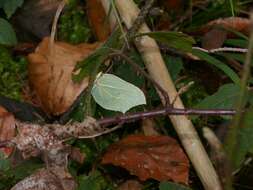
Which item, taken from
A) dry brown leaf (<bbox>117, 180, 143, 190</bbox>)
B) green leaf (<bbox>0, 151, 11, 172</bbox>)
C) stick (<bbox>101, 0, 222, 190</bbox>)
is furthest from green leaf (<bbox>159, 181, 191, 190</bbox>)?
green leaf (<bbox>0, 151, 11, 172</bbox>)

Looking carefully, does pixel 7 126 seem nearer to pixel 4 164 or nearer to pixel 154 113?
pixel 4 164

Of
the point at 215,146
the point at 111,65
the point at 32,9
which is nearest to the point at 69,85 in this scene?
the point at 111,65

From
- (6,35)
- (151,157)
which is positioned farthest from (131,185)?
(6,35)

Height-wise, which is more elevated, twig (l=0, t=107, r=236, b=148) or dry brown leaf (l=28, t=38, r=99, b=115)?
twig (l=0, t=107, r=236, b=148)

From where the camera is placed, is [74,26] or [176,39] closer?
[176,39]

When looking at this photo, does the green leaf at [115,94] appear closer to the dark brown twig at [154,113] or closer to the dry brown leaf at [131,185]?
the dark brown twig at [154,113]

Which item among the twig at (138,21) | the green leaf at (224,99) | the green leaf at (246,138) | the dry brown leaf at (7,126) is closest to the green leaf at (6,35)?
the dry brown leaf at (7,126)

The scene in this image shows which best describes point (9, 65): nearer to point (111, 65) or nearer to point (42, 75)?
point (42, 75)

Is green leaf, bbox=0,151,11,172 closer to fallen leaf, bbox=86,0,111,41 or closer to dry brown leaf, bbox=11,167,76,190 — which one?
dry brown leaf, bbox=11,167,76,190
